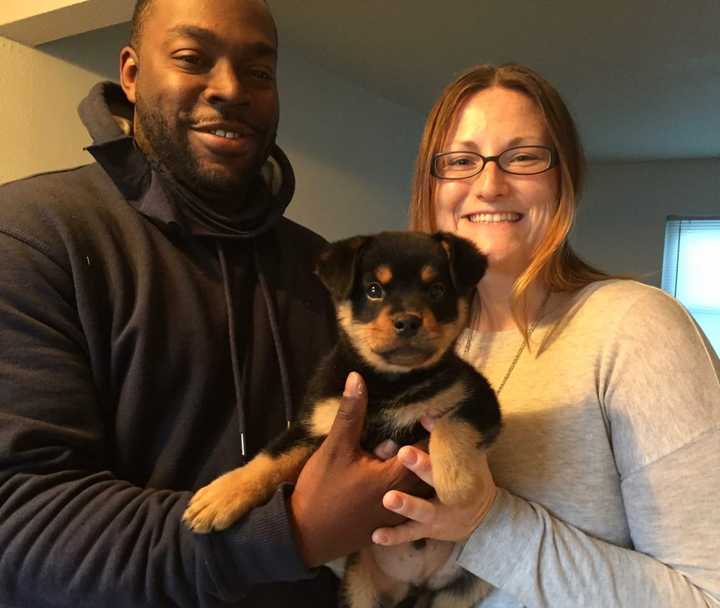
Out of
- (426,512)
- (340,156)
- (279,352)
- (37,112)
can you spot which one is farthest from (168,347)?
(340,156)

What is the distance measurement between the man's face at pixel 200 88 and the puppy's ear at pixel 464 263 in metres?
0.48

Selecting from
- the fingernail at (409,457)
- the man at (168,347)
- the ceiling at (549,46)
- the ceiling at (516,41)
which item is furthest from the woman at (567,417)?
the ceiling at (549,46)

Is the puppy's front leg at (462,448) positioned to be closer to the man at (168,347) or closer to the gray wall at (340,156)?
the man at (168,347)

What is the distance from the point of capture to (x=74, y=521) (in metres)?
1.01

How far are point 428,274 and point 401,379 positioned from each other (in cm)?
21

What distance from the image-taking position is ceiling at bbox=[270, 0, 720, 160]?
3.34 meters

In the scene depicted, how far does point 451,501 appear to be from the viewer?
1.12 meters

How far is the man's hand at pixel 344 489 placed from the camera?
1.06 m

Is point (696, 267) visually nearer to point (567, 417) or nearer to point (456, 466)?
point (567, 417)

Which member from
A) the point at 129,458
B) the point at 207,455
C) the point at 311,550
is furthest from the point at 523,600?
the point at 129,458

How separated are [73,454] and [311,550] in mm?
413

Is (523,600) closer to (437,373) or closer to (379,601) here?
(379,601)

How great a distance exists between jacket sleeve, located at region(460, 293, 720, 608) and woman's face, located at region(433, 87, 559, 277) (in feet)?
1.07

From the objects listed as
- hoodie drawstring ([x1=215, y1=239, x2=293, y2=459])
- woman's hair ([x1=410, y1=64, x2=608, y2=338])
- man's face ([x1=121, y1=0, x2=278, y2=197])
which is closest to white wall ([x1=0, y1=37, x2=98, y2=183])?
man's face ([x1=121, y1=0, x2=278, y2=197])
